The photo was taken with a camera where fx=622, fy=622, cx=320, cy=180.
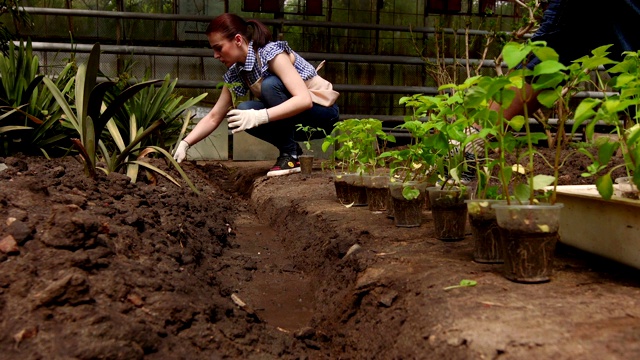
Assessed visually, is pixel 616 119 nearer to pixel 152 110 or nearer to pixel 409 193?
pixel 409 193

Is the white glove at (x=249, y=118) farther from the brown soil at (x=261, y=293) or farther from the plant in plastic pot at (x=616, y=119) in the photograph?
the plant in plastic pot at (x=616, y=119)

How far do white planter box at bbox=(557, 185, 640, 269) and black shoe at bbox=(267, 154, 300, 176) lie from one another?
2453 mm

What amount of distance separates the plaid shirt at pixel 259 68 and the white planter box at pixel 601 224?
7.97 ft

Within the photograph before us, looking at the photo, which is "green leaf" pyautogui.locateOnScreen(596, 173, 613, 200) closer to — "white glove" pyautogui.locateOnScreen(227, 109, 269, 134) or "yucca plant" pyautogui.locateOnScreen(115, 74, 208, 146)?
"white glove" pyautogui.locateOnScreen(227, 109, 269, 134)

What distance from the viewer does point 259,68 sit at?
3.94 metres

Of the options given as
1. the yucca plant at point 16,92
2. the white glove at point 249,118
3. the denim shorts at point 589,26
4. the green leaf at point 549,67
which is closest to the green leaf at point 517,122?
the green leaf at point 549,67

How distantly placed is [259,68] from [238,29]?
11.4 inches

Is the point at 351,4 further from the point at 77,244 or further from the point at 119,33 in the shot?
the point at 77,244

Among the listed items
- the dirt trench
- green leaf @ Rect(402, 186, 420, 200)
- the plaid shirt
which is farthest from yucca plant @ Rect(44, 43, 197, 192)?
the plaid shirt

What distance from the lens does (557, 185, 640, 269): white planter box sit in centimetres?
141

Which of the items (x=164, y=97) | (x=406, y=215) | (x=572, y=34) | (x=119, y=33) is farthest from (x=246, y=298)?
(x=119, y=33)

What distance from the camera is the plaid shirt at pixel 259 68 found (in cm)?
384

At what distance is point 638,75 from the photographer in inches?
56.3

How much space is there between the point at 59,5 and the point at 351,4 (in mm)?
2769
